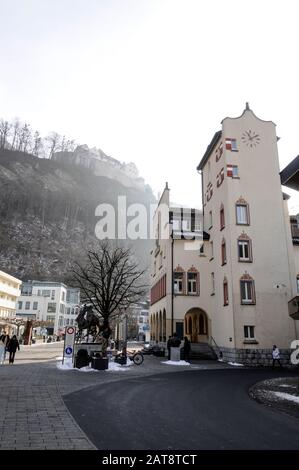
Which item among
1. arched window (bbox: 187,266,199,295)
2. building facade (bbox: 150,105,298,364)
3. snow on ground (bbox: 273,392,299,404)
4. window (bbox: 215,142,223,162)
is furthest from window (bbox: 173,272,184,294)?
snow on ground (bbox: 273,392,299,404)

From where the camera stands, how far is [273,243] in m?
34.1

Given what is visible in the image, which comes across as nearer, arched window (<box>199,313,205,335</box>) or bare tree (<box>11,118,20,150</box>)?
arched window (<box>199,313,205,335</box>)

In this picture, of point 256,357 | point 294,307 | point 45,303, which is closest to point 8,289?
point 45,303

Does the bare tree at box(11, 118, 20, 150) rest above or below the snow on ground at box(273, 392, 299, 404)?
above

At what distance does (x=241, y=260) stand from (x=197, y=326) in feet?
39.7

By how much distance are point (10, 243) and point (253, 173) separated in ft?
351

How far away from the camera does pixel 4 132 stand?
154m

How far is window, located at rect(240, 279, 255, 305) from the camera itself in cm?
3206

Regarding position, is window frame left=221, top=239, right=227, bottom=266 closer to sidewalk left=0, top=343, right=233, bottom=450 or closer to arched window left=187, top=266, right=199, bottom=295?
arched window left=187, top=266, right=199, bottom=295

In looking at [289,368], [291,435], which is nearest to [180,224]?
[289,368]

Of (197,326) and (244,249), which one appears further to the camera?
(197,326)

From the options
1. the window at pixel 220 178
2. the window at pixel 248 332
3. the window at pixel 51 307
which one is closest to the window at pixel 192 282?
the window at pixel 248 332

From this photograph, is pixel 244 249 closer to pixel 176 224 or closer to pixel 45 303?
pixel 176 224
